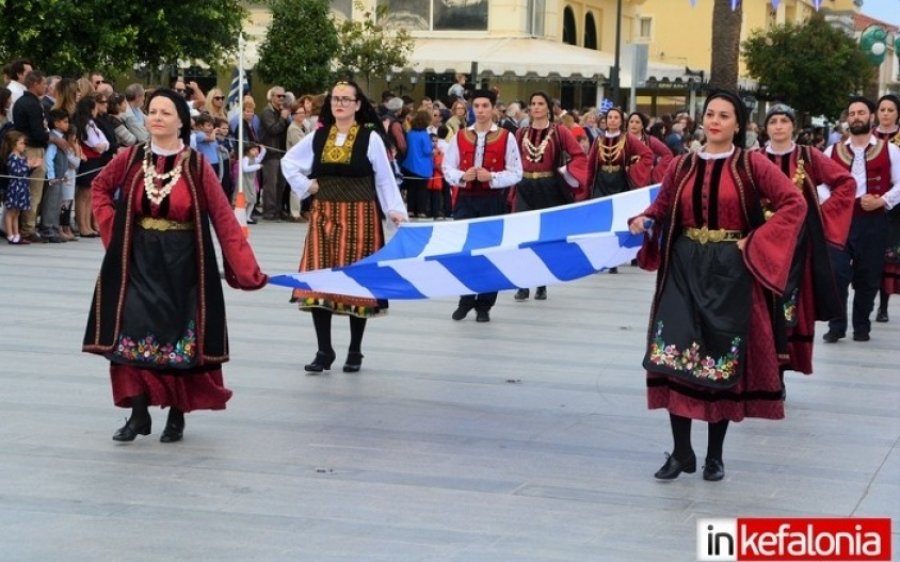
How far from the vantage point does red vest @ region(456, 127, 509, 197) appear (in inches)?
539

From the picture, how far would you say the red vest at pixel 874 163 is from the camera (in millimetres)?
12828

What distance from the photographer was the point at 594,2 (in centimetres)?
5031

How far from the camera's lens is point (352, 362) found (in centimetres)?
1073

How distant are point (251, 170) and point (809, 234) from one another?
1354cm

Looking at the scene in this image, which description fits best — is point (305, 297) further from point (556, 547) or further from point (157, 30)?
point (157, 30)

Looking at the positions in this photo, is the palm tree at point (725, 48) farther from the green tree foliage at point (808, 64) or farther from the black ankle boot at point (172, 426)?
the green tree foliage at point (808, 64)

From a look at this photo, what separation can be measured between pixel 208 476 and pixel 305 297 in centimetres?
306

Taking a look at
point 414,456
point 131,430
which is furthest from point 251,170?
point 414,456

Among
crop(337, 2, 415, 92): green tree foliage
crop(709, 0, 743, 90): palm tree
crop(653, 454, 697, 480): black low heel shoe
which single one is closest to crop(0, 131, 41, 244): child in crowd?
crop(653, 454, 697, 480): black low heel shoe

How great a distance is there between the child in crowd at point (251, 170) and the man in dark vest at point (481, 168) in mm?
8401

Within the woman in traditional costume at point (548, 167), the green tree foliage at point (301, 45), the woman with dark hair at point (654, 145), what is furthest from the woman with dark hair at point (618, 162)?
the green tree foliage at point (301, 45)

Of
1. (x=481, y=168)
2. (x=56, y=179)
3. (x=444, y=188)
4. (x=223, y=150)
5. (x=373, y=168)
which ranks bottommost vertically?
(x=444, y=188)

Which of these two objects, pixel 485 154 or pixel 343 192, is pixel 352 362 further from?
pixel 485 154

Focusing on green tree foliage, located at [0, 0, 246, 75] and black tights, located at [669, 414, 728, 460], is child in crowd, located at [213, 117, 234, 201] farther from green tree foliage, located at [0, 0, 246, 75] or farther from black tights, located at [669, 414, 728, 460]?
black tights, located at [669, 414, 728, 460]
